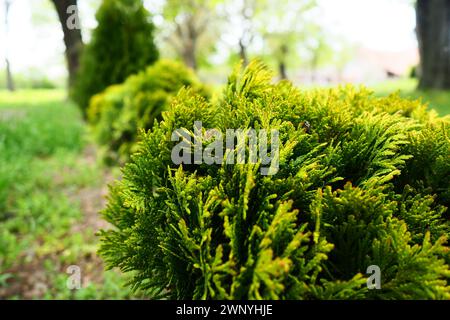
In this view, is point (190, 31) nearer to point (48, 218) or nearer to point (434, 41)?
point (434, 41)

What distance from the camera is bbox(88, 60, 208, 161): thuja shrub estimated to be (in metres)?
6.00

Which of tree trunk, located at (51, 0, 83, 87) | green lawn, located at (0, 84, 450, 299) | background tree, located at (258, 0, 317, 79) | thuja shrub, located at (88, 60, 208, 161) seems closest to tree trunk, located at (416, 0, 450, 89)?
green lawn, located at (0, 84, 450, 299)

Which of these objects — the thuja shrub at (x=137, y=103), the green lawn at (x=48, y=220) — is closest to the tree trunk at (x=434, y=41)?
the thuja shrub at (x=137, y=103)

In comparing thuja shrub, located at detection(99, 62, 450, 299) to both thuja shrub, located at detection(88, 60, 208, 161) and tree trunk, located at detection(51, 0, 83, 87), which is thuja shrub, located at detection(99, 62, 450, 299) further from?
tree trunk, located at detection(51, 0, 83, 87)

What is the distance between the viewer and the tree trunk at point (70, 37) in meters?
17.3

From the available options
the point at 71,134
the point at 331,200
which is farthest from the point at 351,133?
the point at 71,134

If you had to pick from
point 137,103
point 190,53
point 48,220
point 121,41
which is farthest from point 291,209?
point 190,53

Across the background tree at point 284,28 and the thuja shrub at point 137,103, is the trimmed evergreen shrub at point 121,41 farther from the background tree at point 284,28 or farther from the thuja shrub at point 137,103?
the background tree at point 284,28

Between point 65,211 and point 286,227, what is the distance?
17.5ft

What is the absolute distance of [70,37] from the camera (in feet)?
58.3

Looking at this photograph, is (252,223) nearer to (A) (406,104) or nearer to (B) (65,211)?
(A) (406,104)

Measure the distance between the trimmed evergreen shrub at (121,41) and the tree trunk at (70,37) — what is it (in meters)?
7.17

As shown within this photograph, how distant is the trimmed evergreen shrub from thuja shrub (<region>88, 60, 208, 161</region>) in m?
3.14
